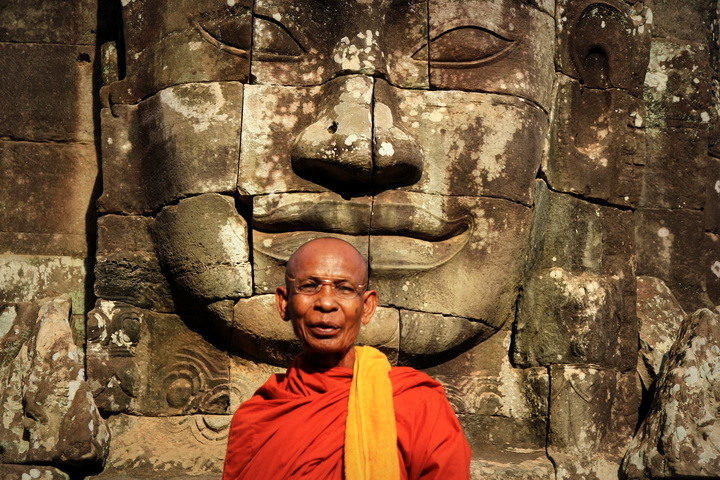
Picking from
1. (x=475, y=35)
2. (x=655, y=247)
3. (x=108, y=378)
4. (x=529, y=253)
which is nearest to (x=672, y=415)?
(x=529, y=253)

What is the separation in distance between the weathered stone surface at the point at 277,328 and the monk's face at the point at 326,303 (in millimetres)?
1510

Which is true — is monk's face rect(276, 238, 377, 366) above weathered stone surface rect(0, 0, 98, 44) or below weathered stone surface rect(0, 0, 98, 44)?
below

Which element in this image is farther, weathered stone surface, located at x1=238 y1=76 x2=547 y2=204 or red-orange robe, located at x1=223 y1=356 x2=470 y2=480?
weathered stone surface, located at x1=238 y1=76 x2=547 y2=204

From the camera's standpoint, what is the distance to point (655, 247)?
25.8 feet

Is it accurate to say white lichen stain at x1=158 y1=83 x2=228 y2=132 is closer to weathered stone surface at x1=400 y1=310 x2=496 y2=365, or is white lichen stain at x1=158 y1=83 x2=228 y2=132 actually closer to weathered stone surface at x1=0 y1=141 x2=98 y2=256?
weathered stone surface at x1=0 y1=141 x2=98 y2=256

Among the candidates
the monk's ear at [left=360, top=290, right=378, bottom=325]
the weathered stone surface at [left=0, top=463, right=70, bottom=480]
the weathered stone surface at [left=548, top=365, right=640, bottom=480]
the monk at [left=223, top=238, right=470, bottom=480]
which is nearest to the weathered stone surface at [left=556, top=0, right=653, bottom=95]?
the weathered stone surface at [left=548, top=365, right=640, bottom=480]

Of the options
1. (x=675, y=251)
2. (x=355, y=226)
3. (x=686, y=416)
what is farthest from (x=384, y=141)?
(x=675, y=251)

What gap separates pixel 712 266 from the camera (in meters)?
8.07

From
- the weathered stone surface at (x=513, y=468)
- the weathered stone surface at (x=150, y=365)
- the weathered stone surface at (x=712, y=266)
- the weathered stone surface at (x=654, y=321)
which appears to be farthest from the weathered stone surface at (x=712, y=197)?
the weathered stone surface at (x=150, y=365)

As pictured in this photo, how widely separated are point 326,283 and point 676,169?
361 centimetres

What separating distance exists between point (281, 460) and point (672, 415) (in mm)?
2381

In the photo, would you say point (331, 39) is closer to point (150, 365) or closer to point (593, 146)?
point (593, 146)

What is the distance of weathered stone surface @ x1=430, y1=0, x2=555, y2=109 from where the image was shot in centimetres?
685

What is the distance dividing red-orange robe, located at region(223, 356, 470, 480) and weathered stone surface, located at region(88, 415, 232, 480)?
1526 mm
